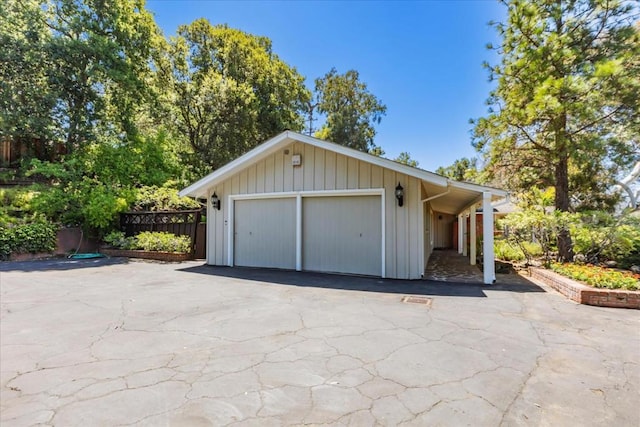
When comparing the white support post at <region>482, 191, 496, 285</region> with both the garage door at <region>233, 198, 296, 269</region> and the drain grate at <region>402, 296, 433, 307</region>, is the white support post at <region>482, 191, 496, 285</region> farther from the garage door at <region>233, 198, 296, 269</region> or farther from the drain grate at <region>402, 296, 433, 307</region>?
the garage door at <region>233, 198, 296, 269</region>

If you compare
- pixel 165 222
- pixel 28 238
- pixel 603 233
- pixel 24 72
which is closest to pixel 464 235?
pixel 603 233

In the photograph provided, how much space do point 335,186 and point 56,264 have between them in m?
8.76

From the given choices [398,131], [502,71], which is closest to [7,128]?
[502,71]

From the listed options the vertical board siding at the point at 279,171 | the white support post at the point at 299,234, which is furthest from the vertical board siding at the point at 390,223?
the vertical board siding at the point at 279,171

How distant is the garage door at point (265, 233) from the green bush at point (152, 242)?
8.62ft

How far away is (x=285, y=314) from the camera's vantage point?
5.01 meters

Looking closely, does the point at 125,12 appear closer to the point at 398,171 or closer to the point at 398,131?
the point at 398,171

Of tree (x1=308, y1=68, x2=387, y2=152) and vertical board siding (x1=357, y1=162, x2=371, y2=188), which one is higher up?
tree (x1=308, y1=68, x2=387, y2=152)

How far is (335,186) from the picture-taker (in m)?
8.64

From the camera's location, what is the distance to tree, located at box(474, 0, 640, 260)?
8344mm

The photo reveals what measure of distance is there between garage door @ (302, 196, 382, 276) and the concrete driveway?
2.12 m

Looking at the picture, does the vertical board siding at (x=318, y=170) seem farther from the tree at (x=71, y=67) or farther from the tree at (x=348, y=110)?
the tree at (x=348, y=110)

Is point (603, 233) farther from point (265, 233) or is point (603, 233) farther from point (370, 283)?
point (265, 233)

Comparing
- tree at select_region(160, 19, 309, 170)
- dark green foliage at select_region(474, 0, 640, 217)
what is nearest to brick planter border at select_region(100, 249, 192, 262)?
tree at select_region(160, 19, 309, 170)
